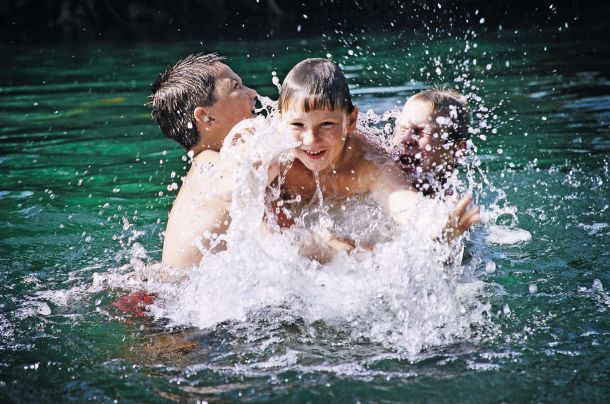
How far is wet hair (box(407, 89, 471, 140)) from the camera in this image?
15.6 feet

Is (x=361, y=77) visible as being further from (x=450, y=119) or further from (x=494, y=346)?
(x=494, y=346)

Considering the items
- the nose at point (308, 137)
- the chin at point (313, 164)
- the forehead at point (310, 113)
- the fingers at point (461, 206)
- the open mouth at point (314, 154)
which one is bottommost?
the fingers at point (461, 206)

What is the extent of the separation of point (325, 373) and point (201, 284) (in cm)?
115

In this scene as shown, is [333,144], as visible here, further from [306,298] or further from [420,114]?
[420,114]

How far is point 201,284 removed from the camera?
4.11m

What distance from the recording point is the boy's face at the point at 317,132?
385 cm

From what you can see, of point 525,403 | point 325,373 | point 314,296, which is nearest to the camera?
point 525,403

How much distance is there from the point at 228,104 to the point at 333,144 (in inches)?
43.4

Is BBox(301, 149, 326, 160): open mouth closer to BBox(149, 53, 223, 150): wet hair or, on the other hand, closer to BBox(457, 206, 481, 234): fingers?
BBox(457, 206, 481, 234): fingers

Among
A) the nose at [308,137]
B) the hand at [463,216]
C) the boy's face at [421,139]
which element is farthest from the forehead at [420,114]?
the hand at [463,216]

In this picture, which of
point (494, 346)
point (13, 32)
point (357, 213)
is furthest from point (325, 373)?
point (13, 32)

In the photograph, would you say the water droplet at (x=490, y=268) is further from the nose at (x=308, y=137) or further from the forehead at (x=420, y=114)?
the nose at (x=308, y=137)

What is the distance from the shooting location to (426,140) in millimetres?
4699

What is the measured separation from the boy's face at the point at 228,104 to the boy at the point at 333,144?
2.61 ft
